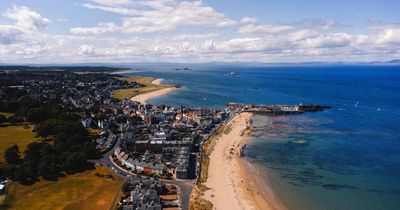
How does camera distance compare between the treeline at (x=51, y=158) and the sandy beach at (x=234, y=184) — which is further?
the treeline at (x=51, y=158)

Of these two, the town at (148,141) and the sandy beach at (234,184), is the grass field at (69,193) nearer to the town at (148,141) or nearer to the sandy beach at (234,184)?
the town at (148,141)

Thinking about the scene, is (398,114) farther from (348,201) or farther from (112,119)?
(112,119)

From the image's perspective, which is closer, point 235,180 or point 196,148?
point 235,180

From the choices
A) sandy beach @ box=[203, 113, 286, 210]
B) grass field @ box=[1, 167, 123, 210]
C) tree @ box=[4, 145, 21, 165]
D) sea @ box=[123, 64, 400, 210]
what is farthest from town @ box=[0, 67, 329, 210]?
sea @ box=[123, 64, 400, 210]

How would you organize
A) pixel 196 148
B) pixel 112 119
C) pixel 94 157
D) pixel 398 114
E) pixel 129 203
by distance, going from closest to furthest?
pixel 129 203 < pixel 94 157 < pixel 196 148 < pixel 112 119 < pixel 398 114

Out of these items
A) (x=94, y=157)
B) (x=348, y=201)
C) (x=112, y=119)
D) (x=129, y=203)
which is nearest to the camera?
(x=129, y=203)

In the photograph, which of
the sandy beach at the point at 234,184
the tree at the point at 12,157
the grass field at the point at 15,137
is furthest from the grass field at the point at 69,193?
the grass field at the point at 15,137

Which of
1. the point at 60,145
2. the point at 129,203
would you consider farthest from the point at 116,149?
the point at 129,203
